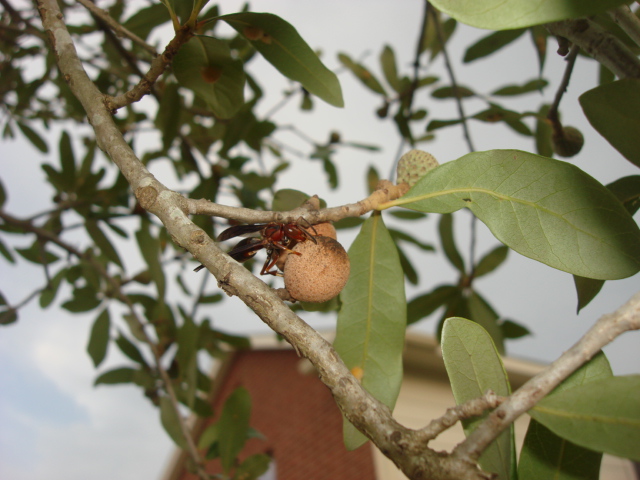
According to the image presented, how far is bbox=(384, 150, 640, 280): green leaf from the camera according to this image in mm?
932

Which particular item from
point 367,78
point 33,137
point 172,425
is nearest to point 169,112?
point 367,78

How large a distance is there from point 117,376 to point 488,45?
280 cm

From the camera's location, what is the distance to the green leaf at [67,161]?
110 inches

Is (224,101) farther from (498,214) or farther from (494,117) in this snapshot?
(494,117)

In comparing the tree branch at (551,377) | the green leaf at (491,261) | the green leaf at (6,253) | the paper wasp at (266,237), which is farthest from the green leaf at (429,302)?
the green leaf at (6,253)

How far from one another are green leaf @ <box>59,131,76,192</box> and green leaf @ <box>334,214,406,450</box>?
2.22 meters

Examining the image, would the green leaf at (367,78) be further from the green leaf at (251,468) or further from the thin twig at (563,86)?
the green leaf at (251,468)

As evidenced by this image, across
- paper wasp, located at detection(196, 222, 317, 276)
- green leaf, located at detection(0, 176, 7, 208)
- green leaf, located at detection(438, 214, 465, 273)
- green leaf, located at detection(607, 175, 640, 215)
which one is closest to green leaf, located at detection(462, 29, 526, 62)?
green leaf, located at detection(438, 214, 465, 273)

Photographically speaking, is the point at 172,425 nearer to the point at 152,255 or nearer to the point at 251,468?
the point at 251,468

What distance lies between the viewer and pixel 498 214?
1.00 meters

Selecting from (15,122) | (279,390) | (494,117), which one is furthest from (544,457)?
(279,390)

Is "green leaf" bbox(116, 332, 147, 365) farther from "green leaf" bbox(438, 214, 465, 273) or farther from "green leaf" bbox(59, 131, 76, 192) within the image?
"green leaf" bbox(438, 214, 465, 273)

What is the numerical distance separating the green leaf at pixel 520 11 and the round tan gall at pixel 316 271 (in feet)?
1.53

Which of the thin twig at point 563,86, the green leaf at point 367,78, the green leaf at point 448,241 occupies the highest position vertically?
the green leaf at point 367,78
